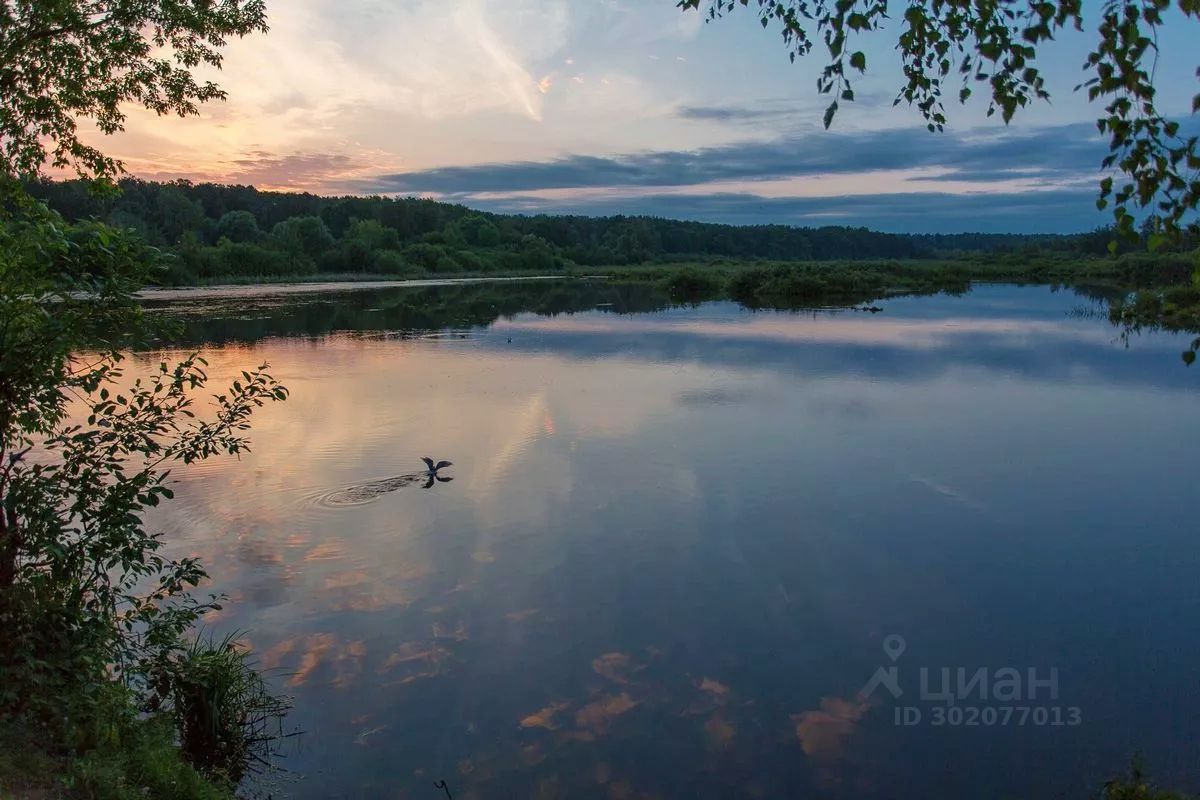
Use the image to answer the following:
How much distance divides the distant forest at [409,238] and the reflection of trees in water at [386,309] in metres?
12.3

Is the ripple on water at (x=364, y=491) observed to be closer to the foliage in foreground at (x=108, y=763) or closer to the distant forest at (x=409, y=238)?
the foliage in foreground at (x=108, y=763)

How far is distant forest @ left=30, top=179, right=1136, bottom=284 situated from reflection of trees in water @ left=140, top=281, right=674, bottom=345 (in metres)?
12.3

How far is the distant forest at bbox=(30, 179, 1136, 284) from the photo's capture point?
74250 mm

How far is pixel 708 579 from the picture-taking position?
820cm

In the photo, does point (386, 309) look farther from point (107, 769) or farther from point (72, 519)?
point (107, 769)

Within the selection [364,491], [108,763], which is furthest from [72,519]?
[364,491]

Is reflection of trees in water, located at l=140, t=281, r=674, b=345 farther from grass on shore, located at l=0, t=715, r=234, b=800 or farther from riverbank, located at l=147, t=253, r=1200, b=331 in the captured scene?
grass on shore, located at l=0, t=715, r=234, b=800

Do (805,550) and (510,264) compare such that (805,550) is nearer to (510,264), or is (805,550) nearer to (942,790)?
(942,790)

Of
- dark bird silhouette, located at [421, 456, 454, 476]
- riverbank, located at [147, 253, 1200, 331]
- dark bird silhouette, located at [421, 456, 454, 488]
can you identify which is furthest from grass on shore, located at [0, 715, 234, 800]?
riverbank, located at [147, 253, 1200, 331]

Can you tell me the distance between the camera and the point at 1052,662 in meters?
6.55

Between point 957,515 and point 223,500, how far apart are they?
8.95 m

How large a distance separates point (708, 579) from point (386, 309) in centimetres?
3649

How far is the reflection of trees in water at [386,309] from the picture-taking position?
31.4 metres

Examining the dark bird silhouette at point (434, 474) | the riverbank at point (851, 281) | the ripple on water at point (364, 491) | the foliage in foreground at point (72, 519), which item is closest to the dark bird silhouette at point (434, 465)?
the dark bird silhouette at point (434, 474)
